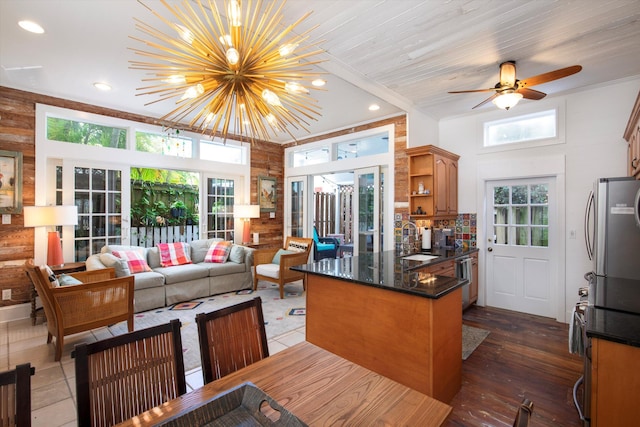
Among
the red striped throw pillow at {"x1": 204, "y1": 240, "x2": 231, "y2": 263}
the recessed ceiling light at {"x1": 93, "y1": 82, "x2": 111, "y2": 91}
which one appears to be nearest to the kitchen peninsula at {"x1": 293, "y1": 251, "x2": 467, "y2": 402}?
the red striped throw pillow at {"x1": 204, "y1": 240, "x2": 231, "y2": 263}

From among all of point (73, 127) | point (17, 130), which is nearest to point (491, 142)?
point (73, 127)

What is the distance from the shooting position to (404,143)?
482cm

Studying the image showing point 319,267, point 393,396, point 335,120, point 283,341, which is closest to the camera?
point 393,396

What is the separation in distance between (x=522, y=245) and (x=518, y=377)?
7.25ft

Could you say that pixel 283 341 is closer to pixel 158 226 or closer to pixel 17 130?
pixel 17 130

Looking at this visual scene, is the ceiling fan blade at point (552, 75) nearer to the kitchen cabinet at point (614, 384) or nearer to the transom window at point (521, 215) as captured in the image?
the transom window at point (521, 215)

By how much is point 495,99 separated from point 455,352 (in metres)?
2.41

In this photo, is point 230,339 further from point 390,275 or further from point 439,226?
point 439,226

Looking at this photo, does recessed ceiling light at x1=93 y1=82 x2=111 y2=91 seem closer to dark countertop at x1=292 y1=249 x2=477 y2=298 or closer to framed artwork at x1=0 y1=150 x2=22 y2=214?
framed artwork at x1=0 y1=150 x2=22 y2=214

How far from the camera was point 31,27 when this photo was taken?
8.91 feet

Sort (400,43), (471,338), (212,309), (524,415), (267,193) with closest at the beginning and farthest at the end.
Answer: (524,415) → (400,43) → (471,338) → (212,309) → (267,193)

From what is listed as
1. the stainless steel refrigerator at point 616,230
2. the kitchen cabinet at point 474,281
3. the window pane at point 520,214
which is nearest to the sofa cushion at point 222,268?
the kitchen cabinet at point 474,281

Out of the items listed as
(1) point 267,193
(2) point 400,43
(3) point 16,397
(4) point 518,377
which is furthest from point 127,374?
(1) point 267,193

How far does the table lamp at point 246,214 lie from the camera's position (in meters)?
5.86
